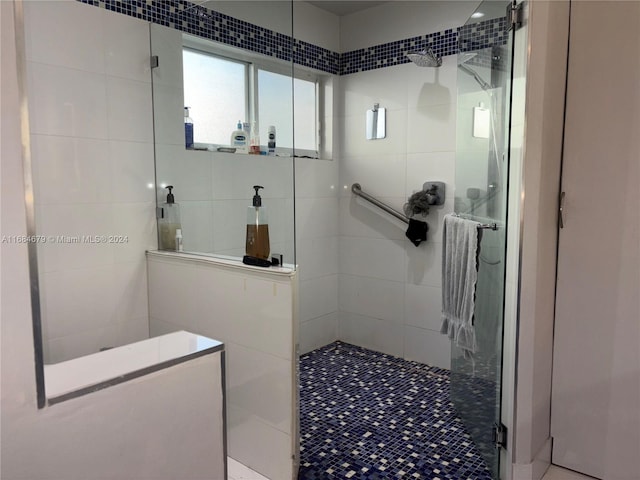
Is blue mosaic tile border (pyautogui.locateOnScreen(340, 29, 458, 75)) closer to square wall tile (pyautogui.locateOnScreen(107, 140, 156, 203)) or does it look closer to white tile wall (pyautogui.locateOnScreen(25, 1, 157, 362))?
white tile wall (pyautogui.locateOnScreen(25, 1, 157, 362))

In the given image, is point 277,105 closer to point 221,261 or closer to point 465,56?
point 221,261

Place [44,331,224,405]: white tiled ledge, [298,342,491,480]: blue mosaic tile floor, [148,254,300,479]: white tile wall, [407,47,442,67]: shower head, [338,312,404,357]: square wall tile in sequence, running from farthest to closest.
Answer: [338,312,404,357]: square wall tile → [407,47,442,67]: shower head → [298,342,491,480]: blue mosaic tile floor → [148,254,300,479]: white tile wall → [44,331,224,405]: white tiled ledge

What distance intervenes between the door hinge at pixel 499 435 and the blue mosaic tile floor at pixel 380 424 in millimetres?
Result: 142

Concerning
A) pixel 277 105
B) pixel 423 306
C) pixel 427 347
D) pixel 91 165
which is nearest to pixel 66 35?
pixel 91 165

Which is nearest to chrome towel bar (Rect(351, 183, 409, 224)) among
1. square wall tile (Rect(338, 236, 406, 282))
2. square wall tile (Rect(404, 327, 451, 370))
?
square wall tile (Rect(338, 236, 406, 282))

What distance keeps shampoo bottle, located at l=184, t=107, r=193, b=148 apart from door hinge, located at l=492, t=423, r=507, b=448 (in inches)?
68.3

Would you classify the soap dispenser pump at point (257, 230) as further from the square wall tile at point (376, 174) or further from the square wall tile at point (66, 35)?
the square wall tile at point (376, 174)

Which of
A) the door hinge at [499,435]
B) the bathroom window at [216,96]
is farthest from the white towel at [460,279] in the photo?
the bathroom window at [216,96]

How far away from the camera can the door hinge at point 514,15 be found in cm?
154

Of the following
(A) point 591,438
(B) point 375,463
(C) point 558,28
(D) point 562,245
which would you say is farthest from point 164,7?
(A) point 591,438

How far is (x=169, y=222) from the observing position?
2.09 m

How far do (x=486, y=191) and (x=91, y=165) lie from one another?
1.61 m

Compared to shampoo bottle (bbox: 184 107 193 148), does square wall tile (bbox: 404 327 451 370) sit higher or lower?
lower

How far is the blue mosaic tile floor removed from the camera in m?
1.79
